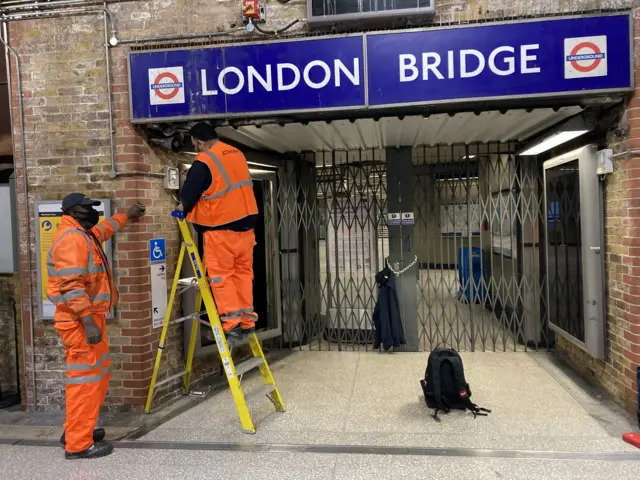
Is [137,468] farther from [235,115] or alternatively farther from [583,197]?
[583,197]

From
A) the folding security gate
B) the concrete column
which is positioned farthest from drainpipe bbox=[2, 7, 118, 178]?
the concrete column

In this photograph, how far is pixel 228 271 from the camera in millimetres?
3541

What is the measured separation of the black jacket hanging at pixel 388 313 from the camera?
5.59 m

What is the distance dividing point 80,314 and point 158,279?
41.7 inches

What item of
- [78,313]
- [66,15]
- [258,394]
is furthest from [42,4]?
[258,394]

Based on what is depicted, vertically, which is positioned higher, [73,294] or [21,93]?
[21,93]

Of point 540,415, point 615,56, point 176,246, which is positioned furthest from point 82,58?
point 540,415

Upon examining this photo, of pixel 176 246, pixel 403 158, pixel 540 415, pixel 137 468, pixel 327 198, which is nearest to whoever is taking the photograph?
pixel 137 468

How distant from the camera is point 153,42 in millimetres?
4121

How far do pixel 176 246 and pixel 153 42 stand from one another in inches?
74.3

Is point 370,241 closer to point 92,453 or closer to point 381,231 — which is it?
point 381,231

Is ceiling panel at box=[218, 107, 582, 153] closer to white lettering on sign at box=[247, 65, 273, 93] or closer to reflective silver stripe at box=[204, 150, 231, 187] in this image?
white lettering on sign at box=[247, 65, 273, 93]

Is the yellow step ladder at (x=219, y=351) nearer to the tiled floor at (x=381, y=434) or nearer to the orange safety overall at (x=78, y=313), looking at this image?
the tiled floor at (x=381, y=434)

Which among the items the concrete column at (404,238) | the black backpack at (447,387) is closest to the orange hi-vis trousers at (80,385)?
the black backpack at (447,387)
